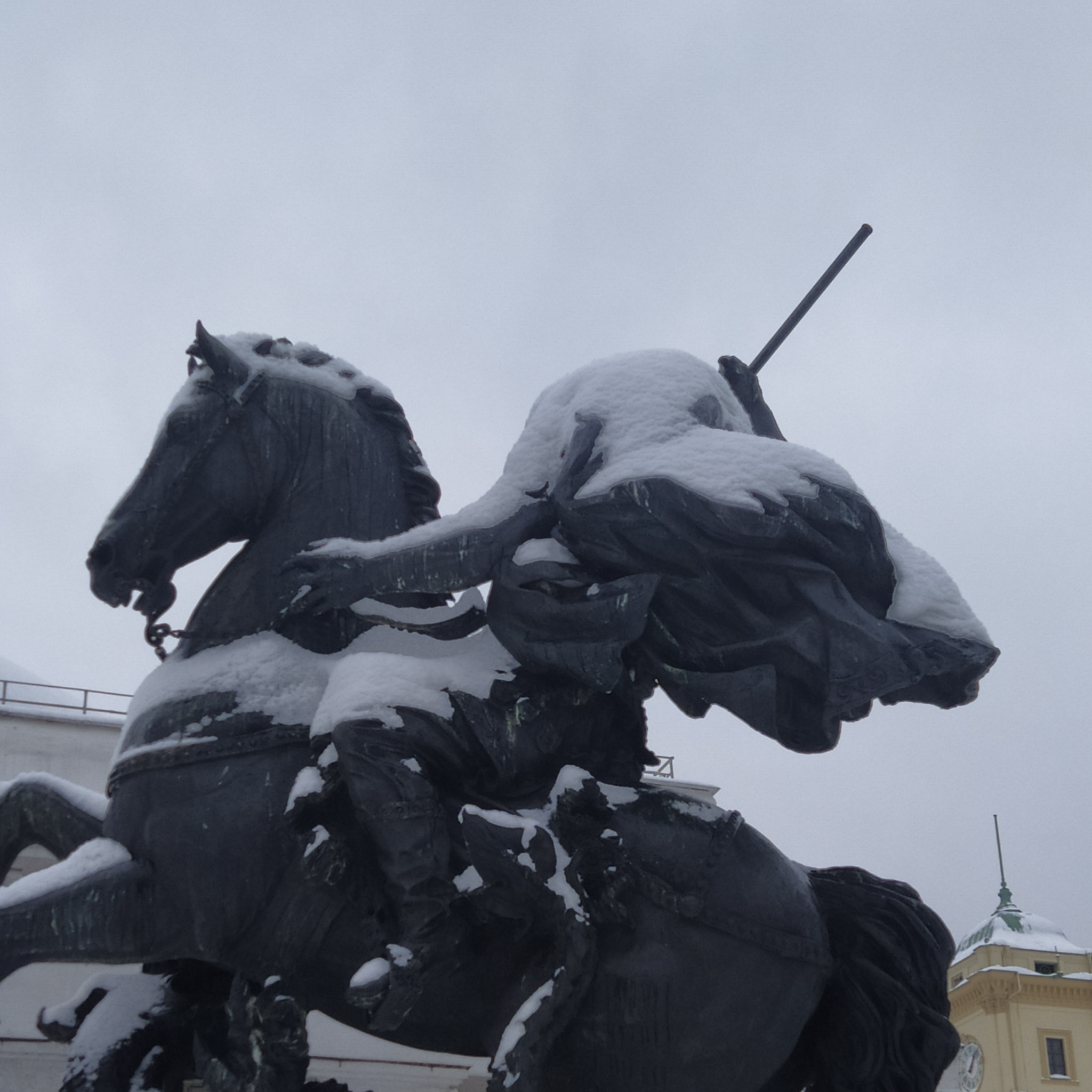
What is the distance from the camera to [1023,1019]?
31719mm

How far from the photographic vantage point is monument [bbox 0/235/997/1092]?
3.59m

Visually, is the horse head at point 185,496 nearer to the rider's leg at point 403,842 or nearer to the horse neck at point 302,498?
the horse neck at point 302,498

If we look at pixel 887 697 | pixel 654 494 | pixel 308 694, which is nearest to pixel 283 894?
pixel 308 694

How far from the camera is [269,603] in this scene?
4113 millimetres

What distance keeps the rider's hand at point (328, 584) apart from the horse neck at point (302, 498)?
0.13 metres

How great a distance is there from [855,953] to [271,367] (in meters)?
2.50

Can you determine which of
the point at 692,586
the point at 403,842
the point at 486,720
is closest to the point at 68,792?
the point at 403,842

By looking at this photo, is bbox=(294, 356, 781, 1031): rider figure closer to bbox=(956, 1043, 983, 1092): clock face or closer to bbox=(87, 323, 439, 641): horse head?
bbox=(87, 323, 439, 641): horse head

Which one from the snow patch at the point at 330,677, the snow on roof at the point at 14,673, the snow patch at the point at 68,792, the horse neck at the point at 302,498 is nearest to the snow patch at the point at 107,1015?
the snow patch at the point at 68,792

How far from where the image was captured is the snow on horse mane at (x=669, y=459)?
3828 mm

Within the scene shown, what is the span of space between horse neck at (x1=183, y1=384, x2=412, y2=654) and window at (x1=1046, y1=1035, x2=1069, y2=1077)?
32032mm

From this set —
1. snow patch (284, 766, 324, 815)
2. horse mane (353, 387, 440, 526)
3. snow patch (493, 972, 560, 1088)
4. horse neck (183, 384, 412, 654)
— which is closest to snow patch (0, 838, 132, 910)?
snow patch (284, 766, 324, 815)

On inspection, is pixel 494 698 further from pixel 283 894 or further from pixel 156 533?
pixel 156 533

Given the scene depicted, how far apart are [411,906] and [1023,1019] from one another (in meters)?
32.0
